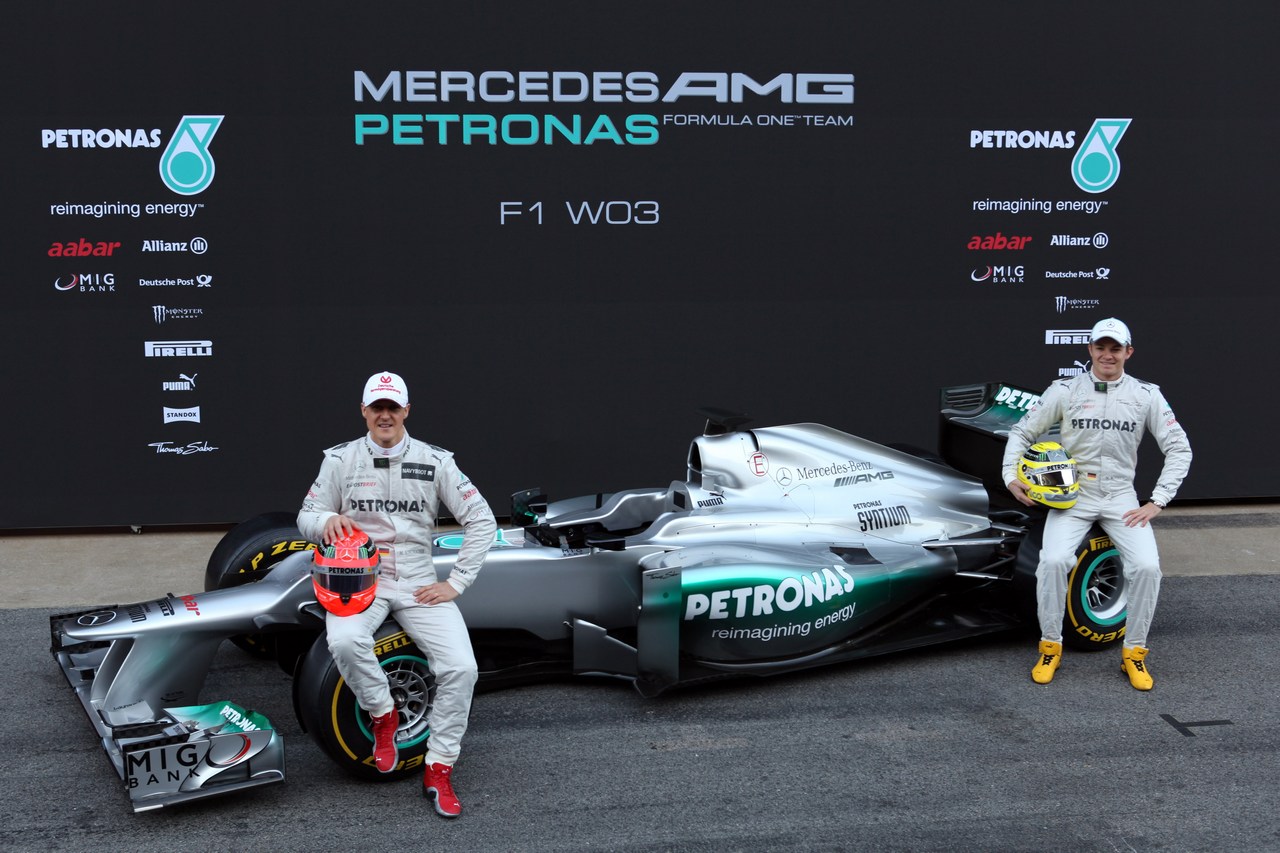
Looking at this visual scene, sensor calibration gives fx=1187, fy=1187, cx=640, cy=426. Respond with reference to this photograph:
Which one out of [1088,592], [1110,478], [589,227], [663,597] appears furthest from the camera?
[589,227]

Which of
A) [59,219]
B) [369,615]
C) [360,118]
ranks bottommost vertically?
[369,615]

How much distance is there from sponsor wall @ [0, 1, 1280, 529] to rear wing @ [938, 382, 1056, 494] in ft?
5.18

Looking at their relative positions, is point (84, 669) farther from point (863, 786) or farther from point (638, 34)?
point (638, 34)

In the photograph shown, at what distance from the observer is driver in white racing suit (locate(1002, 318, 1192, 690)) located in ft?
18.5

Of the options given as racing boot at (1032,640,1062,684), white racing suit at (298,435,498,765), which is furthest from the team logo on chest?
racing boot at (1032,640,1062,684)

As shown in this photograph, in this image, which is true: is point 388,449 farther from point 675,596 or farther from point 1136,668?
point 1136,668

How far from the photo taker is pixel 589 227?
26.9 feet

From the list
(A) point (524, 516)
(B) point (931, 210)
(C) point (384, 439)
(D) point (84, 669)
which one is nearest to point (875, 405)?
(B) point (931, 210)

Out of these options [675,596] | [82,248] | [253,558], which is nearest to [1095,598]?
[675,596]

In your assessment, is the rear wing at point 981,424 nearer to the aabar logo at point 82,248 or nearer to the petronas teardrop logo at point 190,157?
the petronas teardrop logo at point 190,157

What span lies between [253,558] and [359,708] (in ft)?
5.15

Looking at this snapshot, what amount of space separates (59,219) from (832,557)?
18.1 feet

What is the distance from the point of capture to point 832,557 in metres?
5.88

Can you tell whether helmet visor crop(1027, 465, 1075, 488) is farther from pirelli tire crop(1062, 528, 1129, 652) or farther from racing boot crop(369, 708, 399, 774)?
racing boot crop(369, 708, 399, 774)
